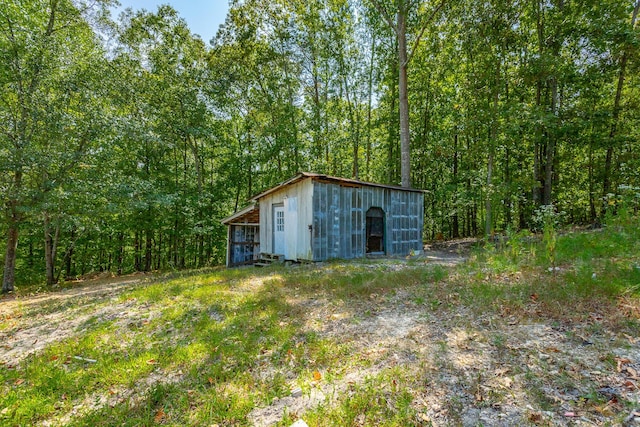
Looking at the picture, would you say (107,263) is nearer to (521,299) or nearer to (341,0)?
(341,0)

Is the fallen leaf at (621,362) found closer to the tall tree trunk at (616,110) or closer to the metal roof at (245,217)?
the metal roof at (245,217)

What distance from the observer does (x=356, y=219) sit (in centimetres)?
1036

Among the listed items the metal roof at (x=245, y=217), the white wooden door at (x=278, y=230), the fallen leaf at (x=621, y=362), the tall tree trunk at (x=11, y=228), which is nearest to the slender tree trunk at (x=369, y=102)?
the metal roof at (x=245, y=217)

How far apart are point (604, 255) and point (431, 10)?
13006 millimetres

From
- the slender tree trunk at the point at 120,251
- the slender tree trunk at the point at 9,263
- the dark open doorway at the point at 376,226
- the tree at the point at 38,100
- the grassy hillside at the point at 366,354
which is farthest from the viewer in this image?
the slender tree trunk at the point at 120,251

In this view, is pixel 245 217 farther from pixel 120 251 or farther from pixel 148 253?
pixel 120 251

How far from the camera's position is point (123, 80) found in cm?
1331

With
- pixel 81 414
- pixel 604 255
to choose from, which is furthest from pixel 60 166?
pixel 604 255

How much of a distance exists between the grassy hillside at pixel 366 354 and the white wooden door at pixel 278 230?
5.87 m

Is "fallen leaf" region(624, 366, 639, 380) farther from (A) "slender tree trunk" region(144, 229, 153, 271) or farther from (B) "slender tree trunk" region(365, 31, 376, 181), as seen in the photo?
(A) "slender tree trunk" region(144, 229, 153, 271)

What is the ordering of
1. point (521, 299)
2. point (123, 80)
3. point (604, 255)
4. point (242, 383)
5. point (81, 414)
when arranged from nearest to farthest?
point (81, 414) → point (242, 383) → point (521, 299) → point (604, 255) → point (123, 80)

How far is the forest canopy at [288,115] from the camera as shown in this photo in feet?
34.2

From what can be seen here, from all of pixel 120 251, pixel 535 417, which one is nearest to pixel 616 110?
pixel 535 417

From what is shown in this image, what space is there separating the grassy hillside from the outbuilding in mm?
4249
